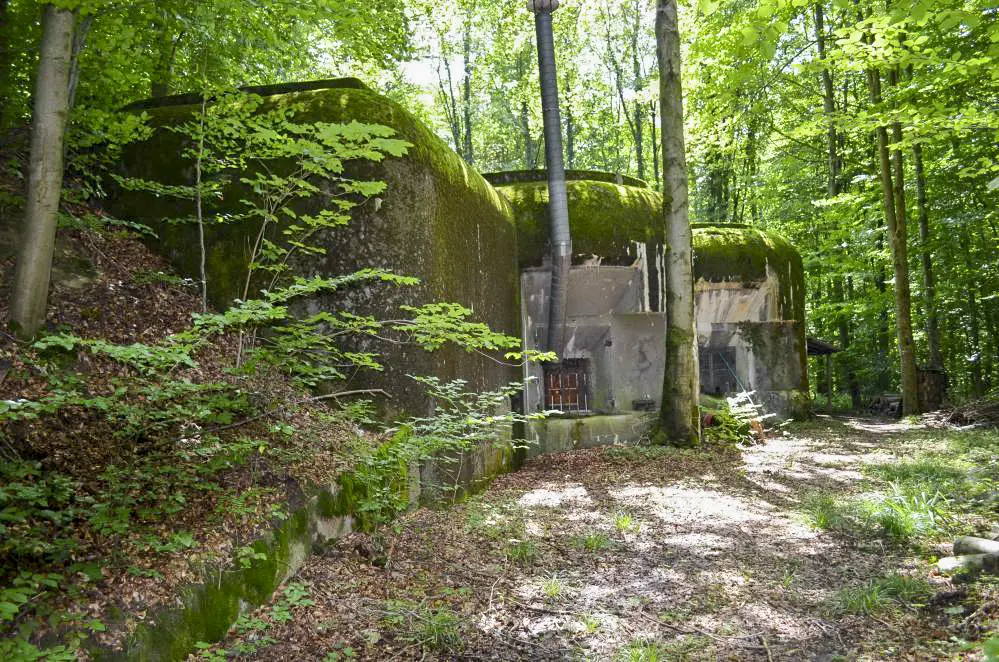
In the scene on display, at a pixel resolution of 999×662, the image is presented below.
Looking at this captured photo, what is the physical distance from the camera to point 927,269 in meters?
13.5

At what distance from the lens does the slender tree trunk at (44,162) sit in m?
3.49

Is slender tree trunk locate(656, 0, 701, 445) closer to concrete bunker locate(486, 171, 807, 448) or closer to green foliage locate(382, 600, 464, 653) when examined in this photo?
concrete bunker locate(486, 171, 807, 448)

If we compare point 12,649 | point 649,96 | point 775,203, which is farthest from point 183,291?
point 775,203

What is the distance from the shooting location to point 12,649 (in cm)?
211

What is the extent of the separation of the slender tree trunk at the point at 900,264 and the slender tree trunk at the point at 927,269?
29.1 inches

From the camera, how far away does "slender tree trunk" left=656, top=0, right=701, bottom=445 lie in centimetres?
880

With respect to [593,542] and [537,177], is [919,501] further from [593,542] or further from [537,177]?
[537,177]

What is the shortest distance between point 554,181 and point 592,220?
103 centimetres

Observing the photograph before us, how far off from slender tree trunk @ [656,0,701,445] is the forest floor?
8.21 ft

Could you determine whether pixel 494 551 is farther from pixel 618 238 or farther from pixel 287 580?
pixel 618 238

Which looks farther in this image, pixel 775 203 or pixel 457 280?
pixel 775 203

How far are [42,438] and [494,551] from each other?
107 inches

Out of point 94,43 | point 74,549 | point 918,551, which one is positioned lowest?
point 918,551

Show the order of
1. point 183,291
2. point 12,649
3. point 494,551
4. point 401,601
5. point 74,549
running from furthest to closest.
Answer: point 183,291 < point 494,551 < point 401,601 < point 74,549 < point 12,649
